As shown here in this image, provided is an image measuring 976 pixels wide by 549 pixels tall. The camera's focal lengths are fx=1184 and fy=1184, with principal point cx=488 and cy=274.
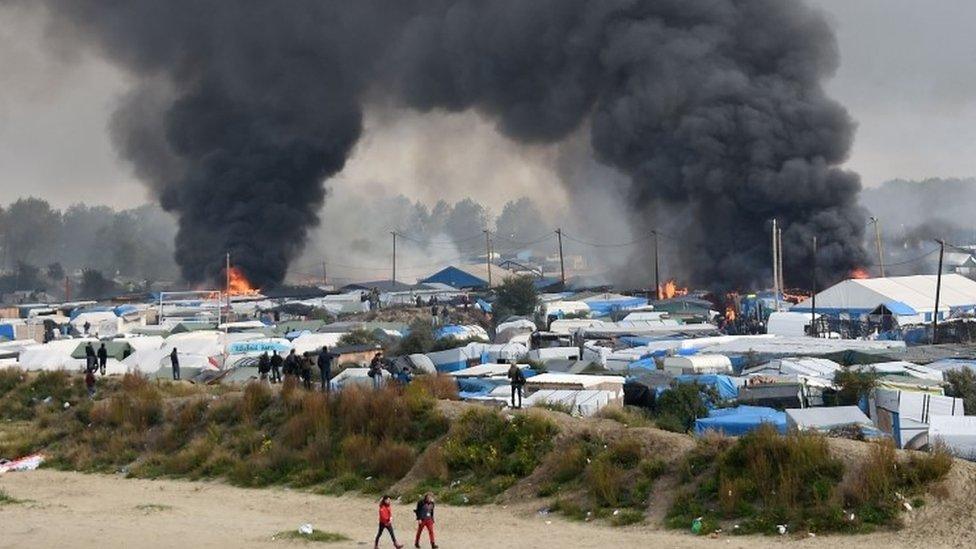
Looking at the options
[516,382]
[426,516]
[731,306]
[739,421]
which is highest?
[731,306]

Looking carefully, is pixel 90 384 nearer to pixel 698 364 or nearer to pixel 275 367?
pixel 275 367

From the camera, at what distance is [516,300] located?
48.2m

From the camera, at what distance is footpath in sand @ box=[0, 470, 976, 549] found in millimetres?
13312

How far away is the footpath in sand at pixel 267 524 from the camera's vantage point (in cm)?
1331

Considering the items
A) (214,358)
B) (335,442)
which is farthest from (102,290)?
(335,442)

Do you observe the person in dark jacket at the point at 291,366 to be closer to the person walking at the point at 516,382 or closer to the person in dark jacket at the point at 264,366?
the person in dark jacket at the point at 264,366

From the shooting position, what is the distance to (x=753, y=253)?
183 feet

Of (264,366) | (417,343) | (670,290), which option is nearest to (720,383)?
(264,366)

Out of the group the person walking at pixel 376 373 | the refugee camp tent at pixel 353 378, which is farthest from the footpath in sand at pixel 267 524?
the refugee camp tent at pixel 353 378

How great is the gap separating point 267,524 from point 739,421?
723 centimetres

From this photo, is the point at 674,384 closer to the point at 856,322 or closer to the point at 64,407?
the point at 64,407

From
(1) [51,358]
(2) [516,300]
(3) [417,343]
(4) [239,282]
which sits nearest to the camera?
(1) [51,358]

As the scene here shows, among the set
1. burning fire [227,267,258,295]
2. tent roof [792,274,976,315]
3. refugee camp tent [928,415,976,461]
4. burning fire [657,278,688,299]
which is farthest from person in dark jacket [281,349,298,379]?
burning fire [227,267,258,295]

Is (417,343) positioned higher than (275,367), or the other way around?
(417,343)
